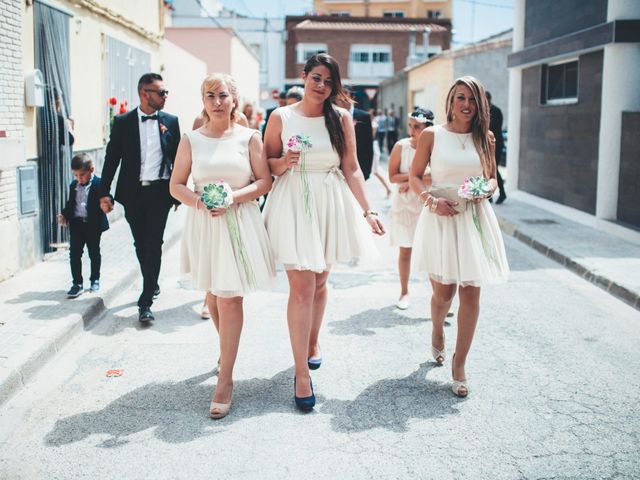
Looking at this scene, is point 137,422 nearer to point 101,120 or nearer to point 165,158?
point 165,158

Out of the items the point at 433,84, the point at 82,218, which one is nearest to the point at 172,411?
the point at 82,218

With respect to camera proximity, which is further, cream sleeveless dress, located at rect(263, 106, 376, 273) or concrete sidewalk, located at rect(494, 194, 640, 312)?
concrete sidewalk, located at rect(494, 194, 640, 312)

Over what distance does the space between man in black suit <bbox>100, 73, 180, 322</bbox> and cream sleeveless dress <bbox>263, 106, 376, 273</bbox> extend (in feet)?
6.93

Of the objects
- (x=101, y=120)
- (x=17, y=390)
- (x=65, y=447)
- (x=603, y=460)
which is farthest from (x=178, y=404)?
(x=101, y=120)

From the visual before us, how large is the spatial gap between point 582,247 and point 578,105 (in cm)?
389

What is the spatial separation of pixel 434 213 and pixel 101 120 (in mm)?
A: 8405

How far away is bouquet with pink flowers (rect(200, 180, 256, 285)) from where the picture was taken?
4398 millimetres

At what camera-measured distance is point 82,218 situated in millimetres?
7215

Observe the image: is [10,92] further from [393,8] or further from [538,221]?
[393,8]

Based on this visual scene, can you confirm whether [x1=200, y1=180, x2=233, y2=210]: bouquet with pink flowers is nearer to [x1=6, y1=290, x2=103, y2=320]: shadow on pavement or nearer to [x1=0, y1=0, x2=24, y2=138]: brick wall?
[x1=6, y1=290, x2=103, y2=320]: shadow on pavement

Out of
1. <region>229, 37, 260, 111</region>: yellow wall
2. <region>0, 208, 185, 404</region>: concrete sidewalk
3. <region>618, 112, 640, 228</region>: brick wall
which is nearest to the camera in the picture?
<region>0, 208, 185, 404</region>: concrete sidewalk

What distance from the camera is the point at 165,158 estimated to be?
6.73 m

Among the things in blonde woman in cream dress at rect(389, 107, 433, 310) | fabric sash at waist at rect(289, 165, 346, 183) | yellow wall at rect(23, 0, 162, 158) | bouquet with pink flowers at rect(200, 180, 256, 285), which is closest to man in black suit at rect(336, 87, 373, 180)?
blonde woman in cream dress at rect(389, 107, 433, 310)

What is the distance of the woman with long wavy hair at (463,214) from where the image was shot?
4891 mm
